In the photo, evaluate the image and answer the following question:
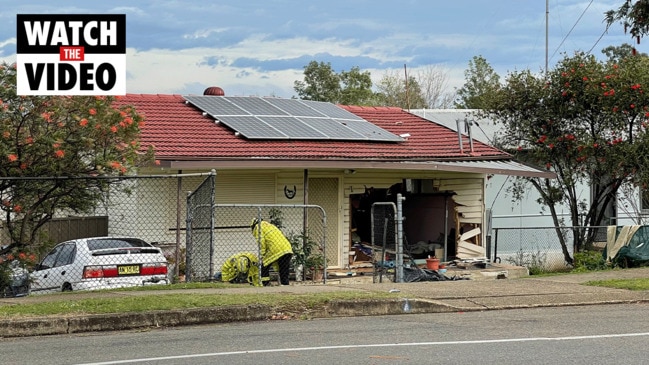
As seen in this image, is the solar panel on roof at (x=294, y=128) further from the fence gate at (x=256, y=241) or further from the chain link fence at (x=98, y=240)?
the chain link fence at (x=98, y=240)

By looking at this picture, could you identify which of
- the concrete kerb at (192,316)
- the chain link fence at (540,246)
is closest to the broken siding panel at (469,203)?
the chain link fence at (540,246)

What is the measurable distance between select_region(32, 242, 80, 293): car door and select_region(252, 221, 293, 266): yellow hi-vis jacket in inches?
122

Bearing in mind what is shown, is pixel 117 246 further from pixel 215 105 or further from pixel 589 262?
pixel 589 262

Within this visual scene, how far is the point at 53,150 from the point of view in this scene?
13.0 meters

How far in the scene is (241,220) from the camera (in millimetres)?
19750

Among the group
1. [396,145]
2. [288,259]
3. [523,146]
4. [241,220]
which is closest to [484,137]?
[523,146]

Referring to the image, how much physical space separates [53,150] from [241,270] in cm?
426

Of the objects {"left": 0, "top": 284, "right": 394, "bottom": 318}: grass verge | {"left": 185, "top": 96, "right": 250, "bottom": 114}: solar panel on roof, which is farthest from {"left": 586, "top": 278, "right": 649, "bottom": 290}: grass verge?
{"left": 185, "top": 96, "right": 250, "bottom": 114}: solar panel on roof

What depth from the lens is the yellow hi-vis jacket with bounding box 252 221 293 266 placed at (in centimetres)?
1590

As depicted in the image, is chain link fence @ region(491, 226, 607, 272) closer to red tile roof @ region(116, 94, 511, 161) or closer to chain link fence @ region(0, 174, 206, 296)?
red tile roof @ region(116, 94, 511, 161)

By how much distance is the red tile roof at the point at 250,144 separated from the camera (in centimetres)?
1916

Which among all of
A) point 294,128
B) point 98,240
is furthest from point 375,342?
point 294,128

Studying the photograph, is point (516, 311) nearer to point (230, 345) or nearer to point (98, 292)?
point (230, 345)

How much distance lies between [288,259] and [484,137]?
12.6 m
